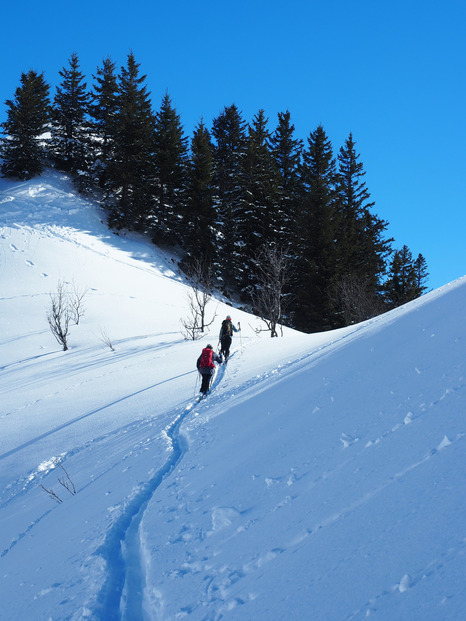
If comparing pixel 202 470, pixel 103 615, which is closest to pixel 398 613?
pixel 103 615

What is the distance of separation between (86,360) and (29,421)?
6756 millimetres

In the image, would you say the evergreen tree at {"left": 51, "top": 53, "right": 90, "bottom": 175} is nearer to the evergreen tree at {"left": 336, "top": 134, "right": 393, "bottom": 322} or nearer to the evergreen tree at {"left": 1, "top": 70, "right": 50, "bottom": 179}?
the evergreen tree at {"left": 1, "top": 70, "right": 50, "bottom": 179}

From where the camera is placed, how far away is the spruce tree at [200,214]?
110ft

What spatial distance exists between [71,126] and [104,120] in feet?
12.0

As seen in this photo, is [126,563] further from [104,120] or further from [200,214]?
[104,120]

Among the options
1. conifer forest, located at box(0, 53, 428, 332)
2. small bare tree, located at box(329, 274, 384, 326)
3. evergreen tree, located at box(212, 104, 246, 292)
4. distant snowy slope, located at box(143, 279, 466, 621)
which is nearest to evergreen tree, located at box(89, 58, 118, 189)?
conifer forest, located at box(0, 53, 428, 332)

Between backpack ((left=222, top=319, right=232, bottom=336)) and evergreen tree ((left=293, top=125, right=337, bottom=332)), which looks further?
evergreen tree ((left=293, top=125, right=337, bottom=332))

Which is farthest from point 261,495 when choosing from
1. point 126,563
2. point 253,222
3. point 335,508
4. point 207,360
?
point 253,222

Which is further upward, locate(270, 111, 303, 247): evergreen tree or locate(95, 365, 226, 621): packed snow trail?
locate(270, 111, 303, 247): evergreen tree

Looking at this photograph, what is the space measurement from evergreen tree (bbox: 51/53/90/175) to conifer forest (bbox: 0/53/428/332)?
0.10 m

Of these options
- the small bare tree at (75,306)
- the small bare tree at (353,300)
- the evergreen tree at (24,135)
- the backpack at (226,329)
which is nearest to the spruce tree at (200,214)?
the small bare tree at (353,300)

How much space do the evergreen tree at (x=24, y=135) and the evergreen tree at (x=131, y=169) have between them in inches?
264

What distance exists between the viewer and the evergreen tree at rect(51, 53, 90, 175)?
128 ft

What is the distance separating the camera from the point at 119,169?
117ft
